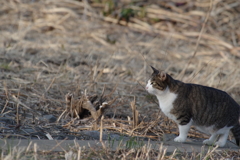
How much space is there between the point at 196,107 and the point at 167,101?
0.98ft

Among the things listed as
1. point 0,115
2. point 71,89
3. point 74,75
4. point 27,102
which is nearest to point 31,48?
point 74,75

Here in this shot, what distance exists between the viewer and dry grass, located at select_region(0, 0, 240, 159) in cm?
450

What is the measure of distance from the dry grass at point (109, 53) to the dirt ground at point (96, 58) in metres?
0.02

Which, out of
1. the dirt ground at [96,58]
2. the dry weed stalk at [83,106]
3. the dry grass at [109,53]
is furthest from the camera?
the dry grass at [109,53]

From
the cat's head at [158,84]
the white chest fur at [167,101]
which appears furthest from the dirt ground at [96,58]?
the cat's head at [158,84]

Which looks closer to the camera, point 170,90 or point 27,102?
point 170,90

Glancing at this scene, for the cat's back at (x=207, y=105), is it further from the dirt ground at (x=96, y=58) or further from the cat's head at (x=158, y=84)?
the dirt ground at (x=96, y=58)

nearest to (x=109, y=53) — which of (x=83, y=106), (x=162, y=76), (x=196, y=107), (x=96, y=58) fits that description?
(x=96, y=58)

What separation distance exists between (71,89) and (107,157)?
8.05 ft

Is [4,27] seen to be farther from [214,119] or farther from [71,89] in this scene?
[214,119]

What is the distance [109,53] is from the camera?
7410 millimetres

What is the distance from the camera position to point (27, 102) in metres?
4.49

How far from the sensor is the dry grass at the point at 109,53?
450 cm

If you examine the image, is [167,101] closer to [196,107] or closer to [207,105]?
[196,107]
